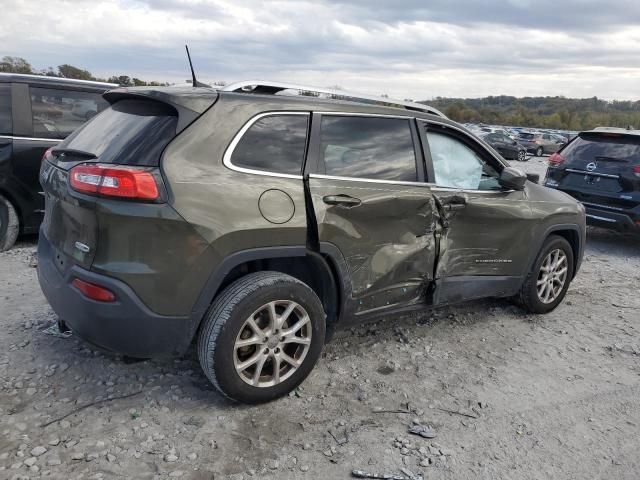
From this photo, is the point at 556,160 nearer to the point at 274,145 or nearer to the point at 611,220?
the point at 611,220

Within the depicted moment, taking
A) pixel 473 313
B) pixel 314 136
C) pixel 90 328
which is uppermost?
pixel 314 136

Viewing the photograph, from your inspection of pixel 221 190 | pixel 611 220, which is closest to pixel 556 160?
pixel 611 220

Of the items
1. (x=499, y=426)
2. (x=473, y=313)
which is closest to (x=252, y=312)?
(x=499, y=426)

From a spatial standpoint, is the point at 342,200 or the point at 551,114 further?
the point at 551,114

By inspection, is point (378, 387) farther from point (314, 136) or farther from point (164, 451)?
point (314, 136)

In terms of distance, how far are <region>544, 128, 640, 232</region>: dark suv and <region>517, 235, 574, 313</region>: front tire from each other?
8.67ft

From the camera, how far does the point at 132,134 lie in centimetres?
287

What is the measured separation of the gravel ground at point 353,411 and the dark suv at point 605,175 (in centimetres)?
321

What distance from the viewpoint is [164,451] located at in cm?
267

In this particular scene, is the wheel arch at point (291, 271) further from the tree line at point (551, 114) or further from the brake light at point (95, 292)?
the tree line at point (551, 114)

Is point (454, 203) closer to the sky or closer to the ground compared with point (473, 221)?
closer to the sky

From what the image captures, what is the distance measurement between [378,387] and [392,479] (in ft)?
2.85

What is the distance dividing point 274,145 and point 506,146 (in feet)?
91.8

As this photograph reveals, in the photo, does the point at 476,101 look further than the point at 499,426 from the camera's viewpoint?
Yes
